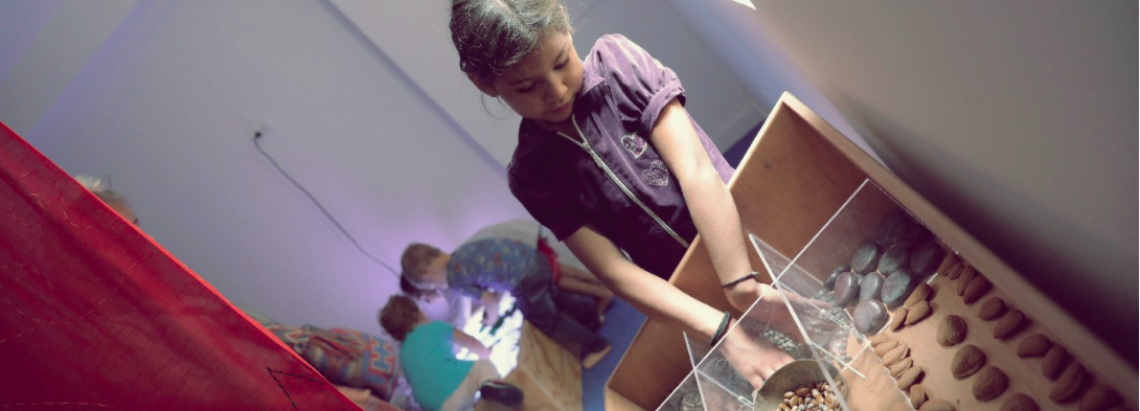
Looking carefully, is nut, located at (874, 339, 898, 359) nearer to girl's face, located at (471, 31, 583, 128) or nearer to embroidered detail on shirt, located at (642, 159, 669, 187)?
embroidered detail on shirt, located at (642, 159, 669, 187)

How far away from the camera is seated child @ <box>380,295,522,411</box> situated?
2.45 meters

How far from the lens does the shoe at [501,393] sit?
2.42 m

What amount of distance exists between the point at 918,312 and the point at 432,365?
1.92m

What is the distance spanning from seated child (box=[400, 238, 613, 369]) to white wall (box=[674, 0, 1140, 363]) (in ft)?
5.17

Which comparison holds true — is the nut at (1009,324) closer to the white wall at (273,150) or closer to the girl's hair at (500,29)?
the girl's hair at (500,29)

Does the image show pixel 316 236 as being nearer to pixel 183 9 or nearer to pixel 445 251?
pixel 445 251

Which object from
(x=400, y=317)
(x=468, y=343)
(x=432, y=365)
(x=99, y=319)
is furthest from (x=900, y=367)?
(x=400, y=317)

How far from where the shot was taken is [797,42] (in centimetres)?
144

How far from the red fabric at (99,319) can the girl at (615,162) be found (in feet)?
1.76

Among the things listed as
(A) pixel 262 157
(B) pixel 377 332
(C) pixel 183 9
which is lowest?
(B) pixel 377 332

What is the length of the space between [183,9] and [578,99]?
7.22ft

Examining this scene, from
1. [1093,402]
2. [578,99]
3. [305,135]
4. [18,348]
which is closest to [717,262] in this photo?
[578,99]

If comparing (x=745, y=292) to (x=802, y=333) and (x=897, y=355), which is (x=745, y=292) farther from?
(x=897, y=355)

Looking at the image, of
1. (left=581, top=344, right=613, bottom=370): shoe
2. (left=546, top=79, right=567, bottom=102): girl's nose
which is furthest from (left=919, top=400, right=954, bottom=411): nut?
(left=581, top=344, right=613, bottom=370): shoe
